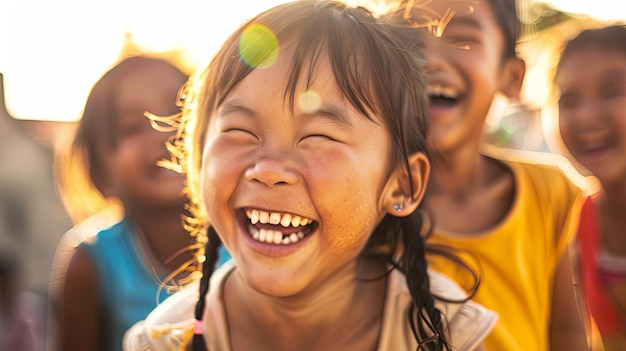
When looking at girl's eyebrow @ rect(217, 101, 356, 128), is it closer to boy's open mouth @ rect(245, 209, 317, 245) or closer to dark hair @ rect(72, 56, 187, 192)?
boy's open mouth @ rect(245, 209, 317, 245)

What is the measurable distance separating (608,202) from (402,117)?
1568mm

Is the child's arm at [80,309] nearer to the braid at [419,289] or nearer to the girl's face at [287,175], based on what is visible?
the girl's face at [287,175]

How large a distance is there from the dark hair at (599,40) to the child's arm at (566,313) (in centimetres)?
100

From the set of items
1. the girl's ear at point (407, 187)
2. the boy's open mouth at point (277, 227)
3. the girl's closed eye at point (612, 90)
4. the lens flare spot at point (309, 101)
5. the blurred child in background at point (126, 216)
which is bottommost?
the blurred child in background at point (126, 216)

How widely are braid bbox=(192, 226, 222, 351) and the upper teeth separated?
321 mm

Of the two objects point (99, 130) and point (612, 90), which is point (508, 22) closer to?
point (612, 90)

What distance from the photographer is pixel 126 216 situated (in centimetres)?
256

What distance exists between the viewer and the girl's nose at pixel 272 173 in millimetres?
1338

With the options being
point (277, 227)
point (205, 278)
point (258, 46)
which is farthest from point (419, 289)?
point (258, 46)

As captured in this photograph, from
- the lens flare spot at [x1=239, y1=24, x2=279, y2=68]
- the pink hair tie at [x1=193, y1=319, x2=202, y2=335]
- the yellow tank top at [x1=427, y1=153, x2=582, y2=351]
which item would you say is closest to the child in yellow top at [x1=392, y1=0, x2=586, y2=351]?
the yellow tank top at [x1=427, y1=153, x2=582, y2=351]

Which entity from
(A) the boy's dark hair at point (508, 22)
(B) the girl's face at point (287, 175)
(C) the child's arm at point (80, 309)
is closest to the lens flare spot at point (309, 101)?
(B) the girl's face at point (287, 175)

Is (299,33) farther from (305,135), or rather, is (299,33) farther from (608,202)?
(608,202)

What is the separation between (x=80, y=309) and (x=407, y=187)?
1.35 metres

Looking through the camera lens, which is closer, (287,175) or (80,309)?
(287,175)
